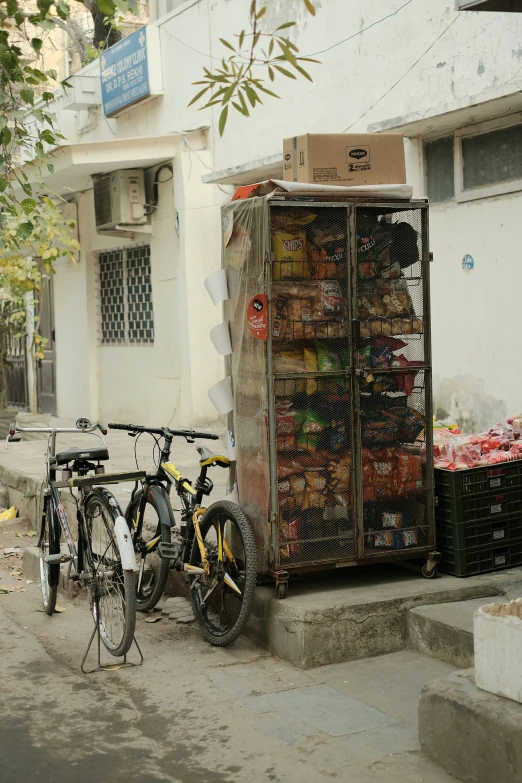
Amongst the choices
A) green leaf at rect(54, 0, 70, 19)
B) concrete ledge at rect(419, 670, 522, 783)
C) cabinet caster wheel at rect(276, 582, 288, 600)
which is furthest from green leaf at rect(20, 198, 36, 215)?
concrete ledge at rect(419, 670, 522, 783)

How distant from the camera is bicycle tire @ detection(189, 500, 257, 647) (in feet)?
16.7

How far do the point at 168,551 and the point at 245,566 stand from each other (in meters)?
0.76

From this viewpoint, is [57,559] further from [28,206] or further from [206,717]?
[28,206]

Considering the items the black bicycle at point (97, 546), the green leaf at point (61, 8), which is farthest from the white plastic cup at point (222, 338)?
the green leaf at point (61, 8)

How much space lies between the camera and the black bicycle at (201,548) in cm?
522

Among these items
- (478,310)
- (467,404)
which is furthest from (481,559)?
(478,310)

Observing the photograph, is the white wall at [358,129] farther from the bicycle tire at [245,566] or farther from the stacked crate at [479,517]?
the bicycle tire at [245,566]

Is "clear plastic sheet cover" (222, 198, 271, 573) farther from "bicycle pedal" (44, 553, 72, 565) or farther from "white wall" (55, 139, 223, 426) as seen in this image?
"white wall" (55, 139, 223, 426)

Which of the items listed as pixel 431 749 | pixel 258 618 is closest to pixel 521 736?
pixel 431 749

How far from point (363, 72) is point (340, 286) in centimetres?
449

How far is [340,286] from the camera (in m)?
5.31

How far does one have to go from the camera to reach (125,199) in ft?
42.5

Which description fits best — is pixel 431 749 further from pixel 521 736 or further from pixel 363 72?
pixel 363 72

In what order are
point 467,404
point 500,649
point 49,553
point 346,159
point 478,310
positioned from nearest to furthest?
point 500,649
point 346,159
point 49,553
point 478,310
point 467,404
